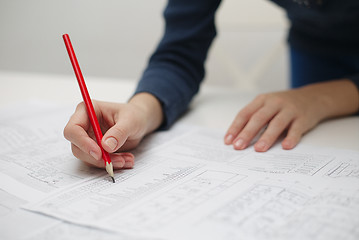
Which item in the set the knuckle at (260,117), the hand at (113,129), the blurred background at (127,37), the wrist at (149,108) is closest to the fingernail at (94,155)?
the hand at (113,129)

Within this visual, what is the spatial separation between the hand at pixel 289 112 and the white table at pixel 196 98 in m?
0.02

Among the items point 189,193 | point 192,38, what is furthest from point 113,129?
point 192,38

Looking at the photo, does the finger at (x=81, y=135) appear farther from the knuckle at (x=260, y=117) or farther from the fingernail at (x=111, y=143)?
the knuckle at (x=260, y=117)

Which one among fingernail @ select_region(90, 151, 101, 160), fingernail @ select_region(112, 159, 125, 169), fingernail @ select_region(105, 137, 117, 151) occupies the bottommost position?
fingernail @ select_region(112, 159, 125, 169)

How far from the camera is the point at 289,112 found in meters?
0.51

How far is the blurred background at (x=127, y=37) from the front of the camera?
4.40ft

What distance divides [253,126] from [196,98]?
0.26m

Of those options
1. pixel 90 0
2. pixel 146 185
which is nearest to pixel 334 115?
pixel 146 185

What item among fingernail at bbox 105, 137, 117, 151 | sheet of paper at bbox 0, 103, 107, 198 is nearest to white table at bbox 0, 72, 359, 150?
sheet of paper at bbox 0, 103, 107, 198

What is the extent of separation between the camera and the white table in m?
0.51

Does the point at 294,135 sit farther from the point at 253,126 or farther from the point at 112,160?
the point at 112,160

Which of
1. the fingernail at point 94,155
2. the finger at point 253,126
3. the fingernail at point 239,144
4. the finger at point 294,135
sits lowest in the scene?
the finger at point 294,135

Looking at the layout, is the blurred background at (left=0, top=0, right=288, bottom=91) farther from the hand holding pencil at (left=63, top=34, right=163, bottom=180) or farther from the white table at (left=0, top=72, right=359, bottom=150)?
the hand holding pencil at (left=63, top=34, right=163, bottom=180)

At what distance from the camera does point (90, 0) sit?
149 cm
